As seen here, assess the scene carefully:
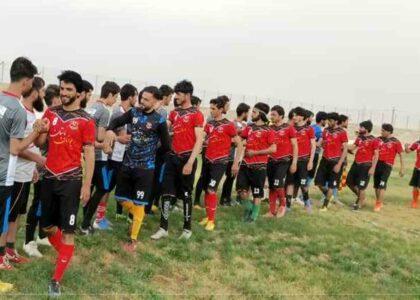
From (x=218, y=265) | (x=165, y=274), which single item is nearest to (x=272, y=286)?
(x=218, y=265)

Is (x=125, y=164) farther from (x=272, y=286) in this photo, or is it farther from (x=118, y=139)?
(x=272, y=286)

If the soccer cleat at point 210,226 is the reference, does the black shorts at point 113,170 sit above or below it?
above

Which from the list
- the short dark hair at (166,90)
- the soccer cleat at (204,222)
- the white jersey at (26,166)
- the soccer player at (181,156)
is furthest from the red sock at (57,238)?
the short dark hair at (166,90)

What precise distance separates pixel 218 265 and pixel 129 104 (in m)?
3.14

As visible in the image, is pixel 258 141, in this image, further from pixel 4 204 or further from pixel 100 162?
pixel 4 204

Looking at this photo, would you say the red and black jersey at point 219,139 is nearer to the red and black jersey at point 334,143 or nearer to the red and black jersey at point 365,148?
the red and black jersey at point 334,143

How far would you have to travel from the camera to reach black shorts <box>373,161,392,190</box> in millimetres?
14562

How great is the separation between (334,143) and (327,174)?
858 millimetres

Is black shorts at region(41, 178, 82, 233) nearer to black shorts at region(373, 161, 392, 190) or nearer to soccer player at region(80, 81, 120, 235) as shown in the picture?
soccer player at region(80, 81, 120, 235)

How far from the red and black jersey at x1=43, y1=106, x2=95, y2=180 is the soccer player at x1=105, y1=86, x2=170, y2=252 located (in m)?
1.66

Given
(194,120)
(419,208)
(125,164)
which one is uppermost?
(194,120)

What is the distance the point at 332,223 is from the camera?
11.0 metres

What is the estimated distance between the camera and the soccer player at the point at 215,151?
905cm

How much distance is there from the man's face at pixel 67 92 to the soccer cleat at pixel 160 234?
3.22m
